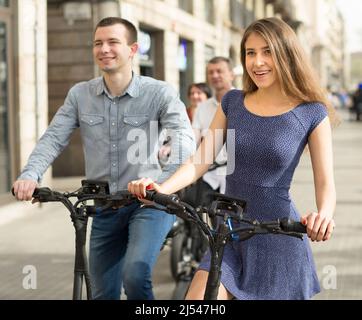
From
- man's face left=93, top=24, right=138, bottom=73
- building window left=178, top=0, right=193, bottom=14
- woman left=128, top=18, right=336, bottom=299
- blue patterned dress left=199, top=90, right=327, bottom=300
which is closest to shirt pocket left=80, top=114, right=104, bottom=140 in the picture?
man's face left=93, top=24, right=138, bottom=73

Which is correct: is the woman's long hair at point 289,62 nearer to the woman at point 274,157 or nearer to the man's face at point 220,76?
the woman at point 274,157

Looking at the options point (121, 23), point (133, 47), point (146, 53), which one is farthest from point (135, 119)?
point (146, 53)

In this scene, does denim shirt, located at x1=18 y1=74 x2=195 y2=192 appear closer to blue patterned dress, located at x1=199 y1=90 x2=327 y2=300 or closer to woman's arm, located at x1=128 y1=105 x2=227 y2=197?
woman's arm, located at x1=128 y1=105 x2=227 y2=197

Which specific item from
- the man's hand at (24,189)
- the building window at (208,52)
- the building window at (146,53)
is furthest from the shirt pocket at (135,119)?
the building window at (208,52)

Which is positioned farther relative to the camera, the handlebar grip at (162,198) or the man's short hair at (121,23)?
the man's short hair at (121,23)

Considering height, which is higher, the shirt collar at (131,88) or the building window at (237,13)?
the building window at (237,13)

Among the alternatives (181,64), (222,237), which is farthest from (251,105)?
(181,64)

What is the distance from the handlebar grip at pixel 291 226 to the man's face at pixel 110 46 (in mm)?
1483

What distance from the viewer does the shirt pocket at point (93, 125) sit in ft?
11.3

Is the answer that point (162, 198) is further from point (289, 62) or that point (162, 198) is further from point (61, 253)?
point (61, 253)

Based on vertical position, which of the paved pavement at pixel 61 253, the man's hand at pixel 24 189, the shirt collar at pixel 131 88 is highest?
the shirt collar at pixel 131 88

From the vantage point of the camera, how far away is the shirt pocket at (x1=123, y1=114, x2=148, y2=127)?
3.44 m

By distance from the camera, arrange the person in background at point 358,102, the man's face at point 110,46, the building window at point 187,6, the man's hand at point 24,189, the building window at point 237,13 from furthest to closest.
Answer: the person in background at point 358,102 → the building window at point 237,13 → the building window at point 187,6 → the man's face at point 110,46 → the man's hand at point 24,189

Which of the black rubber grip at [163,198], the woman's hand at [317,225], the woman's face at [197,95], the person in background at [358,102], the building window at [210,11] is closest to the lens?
the woman's hand at [317,225]
